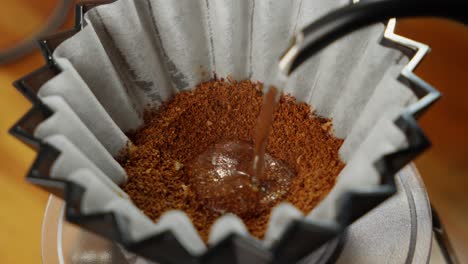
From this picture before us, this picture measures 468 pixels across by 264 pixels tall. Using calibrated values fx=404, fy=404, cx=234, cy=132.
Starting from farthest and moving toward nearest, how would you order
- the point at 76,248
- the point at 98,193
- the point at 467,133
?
the point at 467,133
the point at 76,248
the point at 98,193

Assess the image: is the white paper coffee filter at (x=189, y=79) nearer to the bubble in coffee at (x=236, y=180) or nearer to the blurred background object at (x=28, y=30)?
the bubble in coffee at (x=236, y=180)

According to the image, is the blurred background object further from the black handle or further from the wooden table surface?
the black handle

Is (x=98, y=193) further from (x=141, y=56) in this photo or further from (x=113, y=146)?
(x=141, y=56)

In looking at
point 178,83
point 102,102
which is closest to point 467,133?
point 178,83

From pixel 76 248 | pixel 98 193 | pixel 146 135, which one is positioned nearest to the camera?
pixel 98 193

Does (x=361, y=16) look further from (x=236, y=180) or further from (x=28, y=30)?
(x=28, y=30)

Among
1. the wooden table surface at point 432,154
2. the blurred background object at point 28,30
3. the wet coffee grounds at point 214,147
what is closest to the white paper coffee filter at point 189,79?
the wet coffee grounds at point 214,147

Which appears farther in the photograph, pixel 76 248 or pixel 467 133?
pixel 467 133
